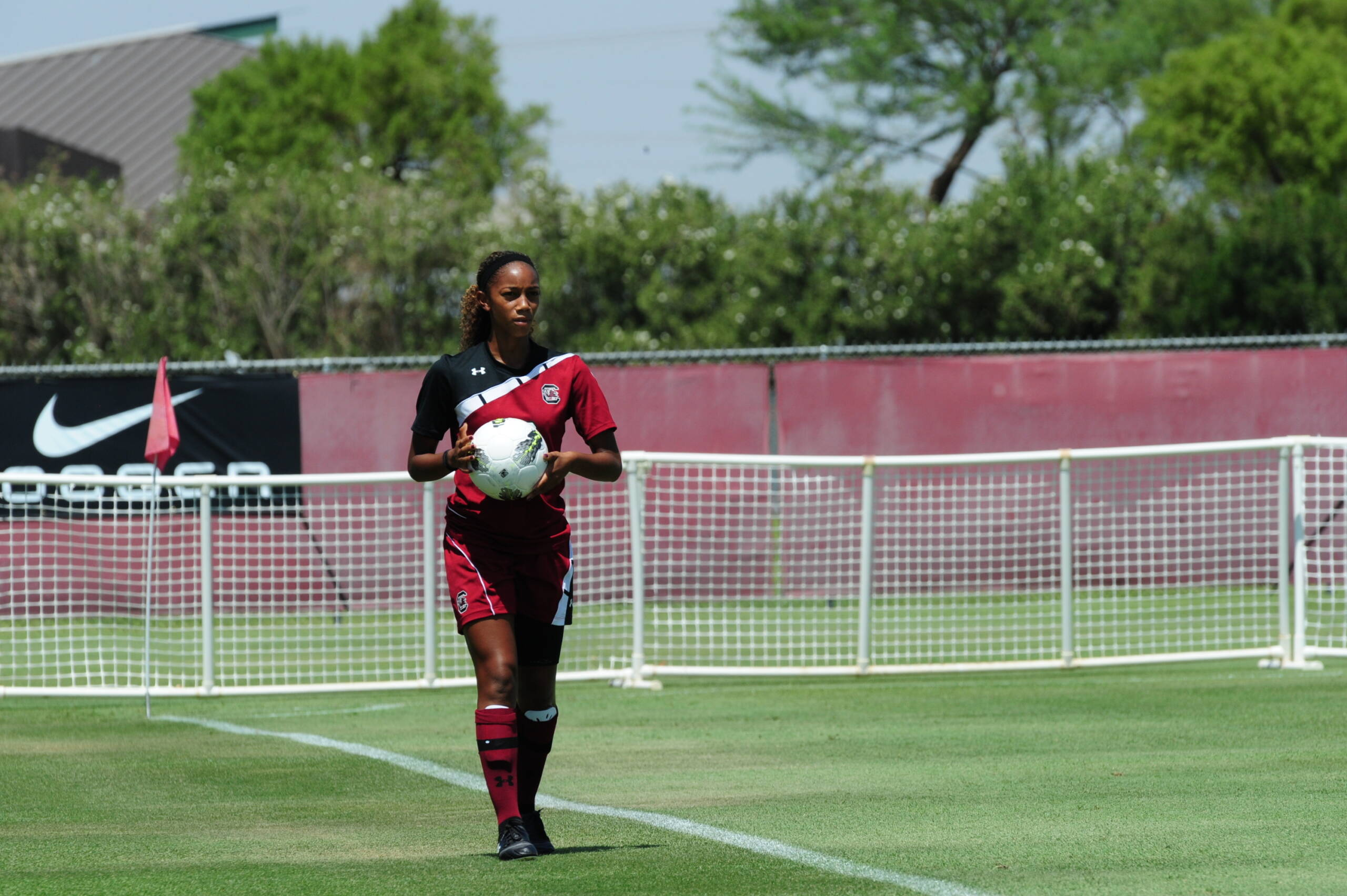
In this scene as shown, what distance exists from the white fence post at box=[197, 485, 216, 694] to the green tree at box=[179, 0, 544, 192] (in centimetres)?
3985

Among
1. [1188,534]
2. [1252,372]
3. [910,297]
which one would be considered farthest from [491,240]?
[1188,534]

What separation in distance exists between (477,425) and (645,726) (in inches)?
167

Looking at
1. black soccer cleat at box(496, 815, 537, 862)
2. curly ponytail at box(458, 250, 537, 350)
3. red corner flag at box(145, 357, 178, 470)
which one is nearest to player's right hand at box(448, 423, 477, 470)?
curly ponytail at box(458, 250, 537, 350)

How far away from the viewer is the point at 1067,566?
1187cm

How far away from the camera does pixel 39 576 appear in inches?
524

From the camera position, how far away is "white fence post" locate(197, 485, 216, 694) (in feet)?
38.0

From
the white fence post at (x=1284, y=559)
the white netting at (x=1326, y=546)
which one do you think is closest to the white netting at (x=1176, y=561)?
the white netting at (x=1326, y=546)

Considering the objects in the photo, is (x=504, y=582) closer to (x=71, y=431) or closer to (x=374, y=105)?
(x=71, y=431)

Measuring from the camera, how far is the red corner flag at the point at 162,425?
1083cm

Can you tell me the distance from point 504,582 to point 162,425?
227 inches

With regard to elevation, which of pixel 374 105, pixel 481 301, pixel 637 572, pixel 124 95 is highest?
pixel 124 95

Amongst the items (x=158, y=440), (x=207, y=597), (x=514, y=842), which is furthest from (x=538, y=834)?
(x=207, y=597)

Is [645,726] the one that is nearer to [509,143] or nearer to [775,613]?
[775,613]

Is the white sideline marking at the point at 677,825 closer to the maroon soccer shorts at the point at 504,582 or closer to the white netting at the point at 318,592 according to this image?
the maroon soccer shorts at the point at 504,582
